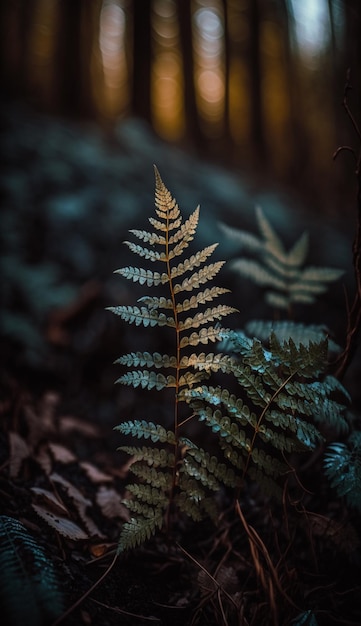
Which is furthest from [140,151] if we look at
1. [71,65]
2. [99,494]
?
[99,494]

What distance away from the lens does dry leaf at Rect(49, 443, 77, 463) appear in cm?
198

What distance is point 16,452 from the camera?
1869mm

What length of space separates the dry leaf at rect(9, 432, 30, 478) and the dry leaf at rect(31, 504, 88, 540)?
0.90ft

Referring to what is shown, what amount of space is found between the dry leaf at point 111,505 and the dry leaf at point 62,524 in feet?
0.64

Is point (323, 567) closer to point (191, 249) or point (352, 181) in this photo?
point (191, 249)

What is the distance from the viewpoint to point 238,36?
37.3ft

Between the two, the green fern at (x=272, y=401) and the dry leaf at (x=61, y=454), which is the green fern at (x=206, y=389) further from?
the dry leaf at (x=61, y=454)

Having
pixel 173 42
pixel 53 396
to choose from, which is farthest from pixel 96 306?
pixel 173 42

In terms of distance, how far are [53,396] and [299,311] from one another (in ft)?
7.88

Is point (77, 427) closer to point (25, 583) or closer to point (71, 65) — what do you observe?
point (25, 583)

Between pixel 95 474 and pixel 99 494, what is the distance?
0.50ft

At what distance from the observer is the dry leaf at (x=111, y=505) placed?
1.74 metres

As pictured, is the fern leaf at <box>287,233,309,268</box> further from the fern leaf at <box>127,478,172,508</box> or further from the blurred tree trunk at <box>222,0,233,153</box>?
the blurred tree trunk at <box>222,0,233,153</box>

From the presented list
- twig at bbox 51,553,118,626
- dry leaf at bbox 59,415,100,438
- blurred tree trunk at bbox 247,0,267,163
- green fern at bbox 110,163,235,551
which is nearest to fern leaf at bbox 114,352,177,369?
green fern at bbox 110,163,235,551
